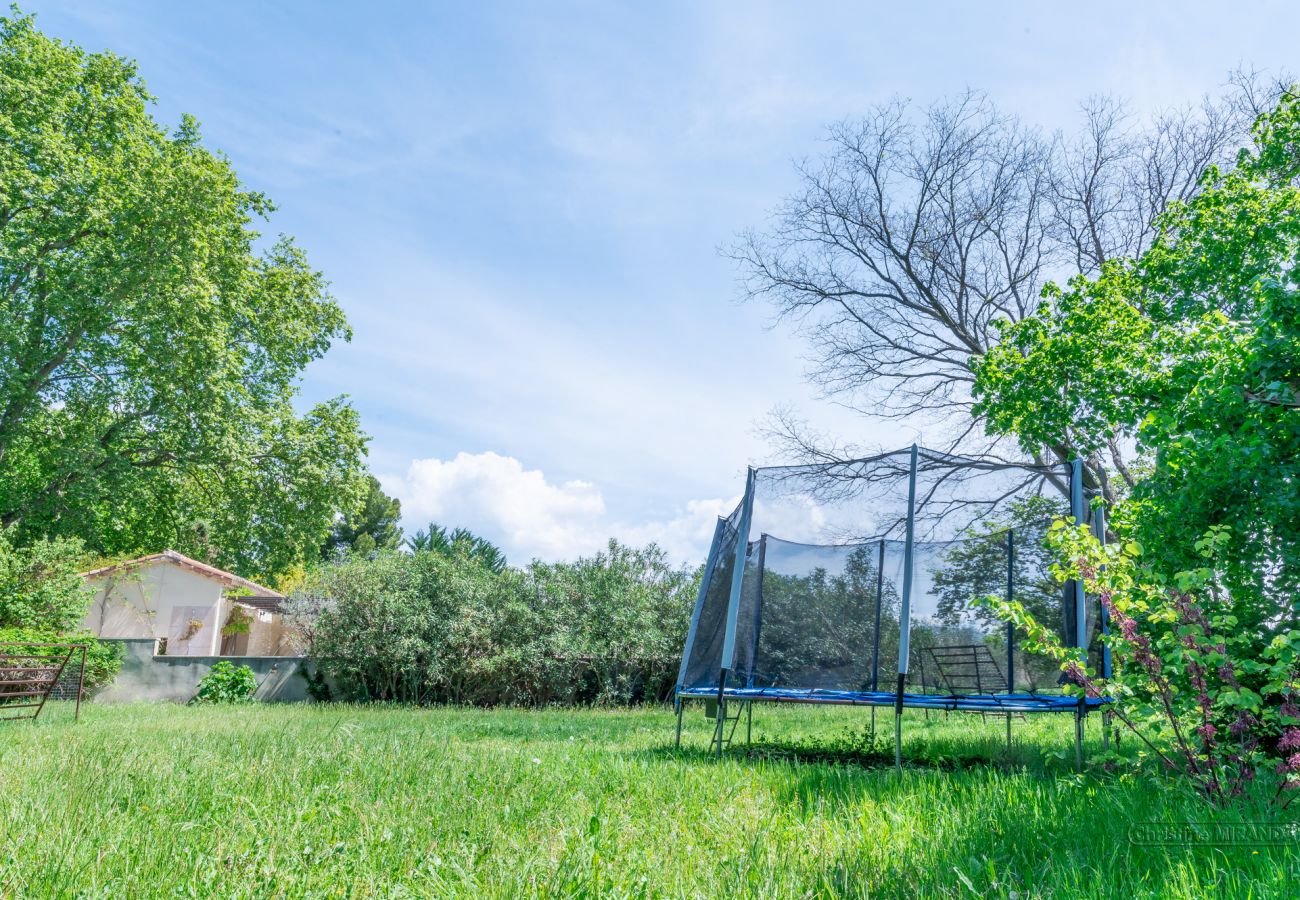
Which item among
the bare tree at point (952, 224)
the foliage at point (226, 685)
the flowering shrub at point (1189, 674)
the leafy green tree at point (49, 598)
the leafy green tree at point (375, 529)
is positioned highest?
the bare tree at point (952, 224)

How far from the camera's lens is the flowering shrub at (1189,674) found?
9.21ft

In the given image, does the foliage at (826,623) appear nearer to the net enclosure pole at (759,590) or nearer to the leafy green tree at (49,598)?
the net enclosure pole at (759,590)

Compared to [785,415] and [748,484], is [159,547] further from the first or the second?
[748,484]

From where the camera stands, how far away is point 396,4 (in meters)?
6.68

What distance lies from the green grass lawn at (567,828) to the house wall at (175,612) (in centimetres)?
2147

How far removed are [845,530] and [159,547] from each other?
1884 centimetres

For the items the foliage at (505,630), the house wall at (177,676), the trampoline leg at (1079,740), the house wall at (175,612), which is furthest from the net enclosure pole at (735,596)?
the house wall at (175,612)

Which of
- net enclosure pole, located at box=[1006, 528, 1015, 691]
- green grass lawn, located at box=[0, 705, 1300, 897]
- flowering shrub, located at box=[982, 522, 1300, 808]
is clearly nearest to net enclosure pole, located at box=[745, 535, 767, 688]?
green grass lawn, located at box=[0, 705, 1300, 897]

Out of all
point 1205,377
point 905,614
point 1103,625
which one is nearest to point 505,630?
point 905,614

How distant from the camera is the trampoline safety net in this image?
5934 millimetres

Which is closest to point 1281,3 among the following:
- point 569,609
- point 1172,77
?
point 1172,77

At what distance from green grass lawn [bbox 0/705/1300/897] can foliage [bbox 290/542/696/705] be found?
8.93m

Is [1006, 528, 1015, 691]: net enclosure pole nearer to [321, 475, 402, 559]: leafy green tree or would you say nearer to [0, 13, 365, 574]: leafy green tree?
[0, 13, 365, 574]: leafy green tree

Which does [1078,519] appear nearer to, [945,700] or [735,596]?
[945,700]
